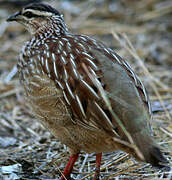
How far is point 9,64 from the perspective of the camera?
6.95 meters

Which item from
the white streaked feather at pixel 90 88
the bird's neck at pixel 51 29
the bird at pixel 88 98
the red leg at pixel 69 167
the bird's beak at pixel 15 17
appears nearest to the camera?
the bird at pixel 88 98

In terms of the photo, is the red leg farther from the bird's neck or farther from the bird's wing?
the bird's neck

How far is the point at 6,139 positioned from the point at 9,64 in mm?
2063

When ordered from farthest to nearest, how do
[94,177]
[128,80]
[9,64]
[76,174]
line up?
[9,64], [76,174], [94,177], [128,80]

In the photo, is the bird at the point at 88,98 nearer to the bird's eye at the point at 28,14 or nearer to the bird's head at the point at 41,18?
the bird's head at the point at 41,18

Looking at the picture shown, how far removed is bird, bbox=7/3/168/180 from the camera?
3.37 meters

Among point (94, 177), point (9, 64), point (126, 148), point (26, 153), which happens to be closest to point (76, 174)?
point (94, 177)

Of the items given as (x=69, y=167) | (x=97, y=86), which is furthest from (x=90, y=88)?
(x=69, y=167)

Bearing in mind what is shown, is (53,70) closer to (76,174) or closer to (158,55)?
(76,174)

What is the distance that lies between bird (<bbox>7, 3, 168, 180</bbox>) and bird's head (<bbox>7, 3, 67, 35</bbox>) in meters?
0.37

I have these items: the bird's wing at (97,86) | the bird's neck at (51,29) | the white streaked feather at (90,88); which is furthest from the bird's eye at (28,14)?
the white streaked feather at (90,88)

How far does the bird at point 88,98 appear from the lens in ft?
11.1

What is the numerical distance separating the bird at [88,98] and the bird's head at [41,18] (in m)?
0.37

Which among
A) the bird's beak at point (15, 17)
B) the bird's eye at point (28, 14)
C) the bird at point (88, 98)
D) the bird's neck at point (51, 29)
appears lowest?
the bird at point (88, 98)
